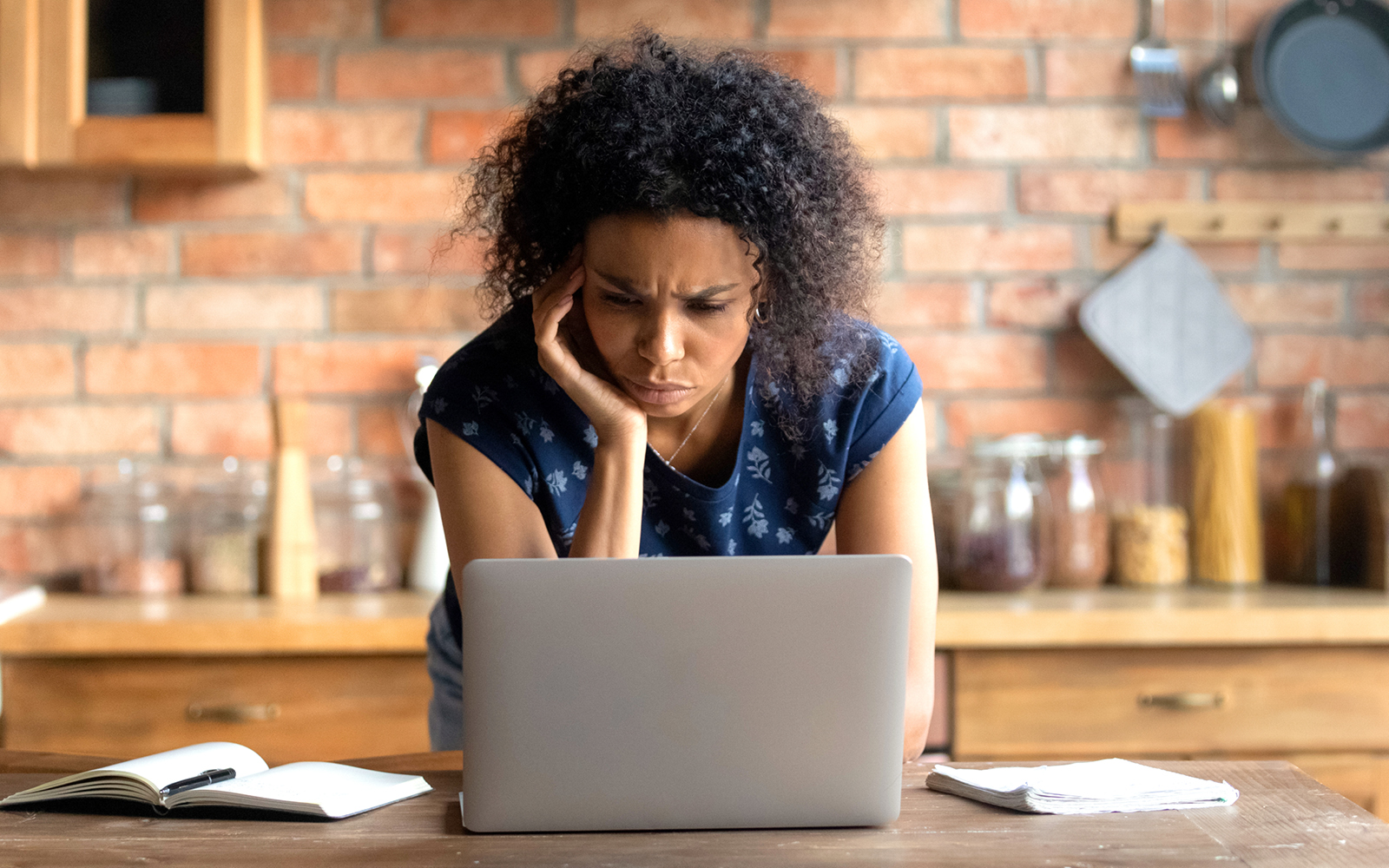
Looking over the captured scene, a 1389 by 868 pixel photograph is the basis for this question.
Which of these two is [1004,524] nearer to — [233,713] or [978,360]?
[978,360]

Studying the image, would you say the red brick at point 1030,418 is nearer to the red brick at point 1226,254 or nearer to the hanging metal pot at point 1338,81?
the red brick at point 1226,254

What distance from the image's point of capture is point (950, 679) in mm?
1693

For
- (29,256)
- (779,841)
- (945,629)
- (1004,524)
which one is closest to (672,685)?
(779,841)

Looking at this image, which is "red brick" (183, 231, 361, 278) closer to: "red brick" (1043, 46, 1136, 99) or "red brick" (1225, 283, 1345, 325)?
"red brick" (1043, 46, 1136, 99)

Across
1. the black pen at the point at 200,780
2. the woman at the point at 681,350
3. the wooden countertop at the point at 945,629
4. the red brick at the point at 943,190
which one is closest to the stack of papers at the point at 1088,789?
the woman at the point at 681,350

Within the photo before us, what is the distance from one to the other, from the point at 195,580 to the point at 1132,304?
5.42ft

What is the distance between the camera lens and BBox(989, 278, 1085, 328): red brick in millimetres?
2123

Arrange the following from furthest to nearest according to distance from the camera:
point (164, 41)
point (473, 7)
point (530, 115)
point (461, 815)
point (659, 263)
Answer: point (473, 7)
point (164, 41)
point (530, 115)
point (659, 263)
point (461, 815)

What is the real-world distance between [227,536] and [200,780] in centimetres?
113

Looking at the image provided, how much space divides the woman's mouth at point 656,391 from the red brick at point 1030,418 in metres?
1.08

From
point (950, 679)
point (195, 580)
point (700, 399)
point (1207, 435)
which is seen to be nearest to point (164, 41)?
point (195, 580)

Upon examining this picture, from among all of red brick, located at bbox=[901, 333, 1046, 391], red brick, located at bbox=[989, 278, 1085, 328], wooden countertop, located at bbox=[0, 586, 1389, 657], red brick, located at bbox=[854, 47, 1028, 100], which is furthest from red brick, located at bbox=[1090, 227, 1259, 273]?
wooden countertop, located at bbox=[0, 586, 1389, 657]

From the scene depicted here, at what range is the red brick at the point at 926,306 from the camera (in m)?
2.12

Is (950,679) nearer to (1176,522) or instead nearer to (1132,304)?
(1176,522)
